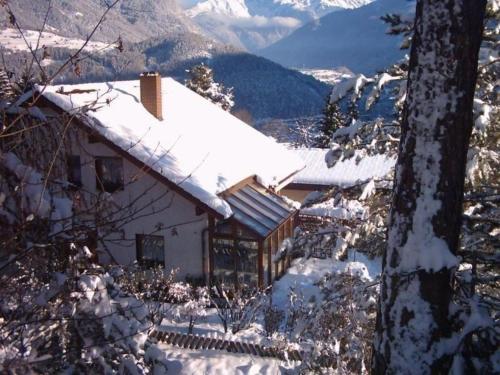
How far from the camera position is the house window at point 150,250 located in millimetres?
15781

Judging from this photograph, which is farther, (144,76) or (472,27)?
Result: (144,76)

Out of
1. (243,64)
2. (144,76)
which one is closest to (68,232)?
(144,76)

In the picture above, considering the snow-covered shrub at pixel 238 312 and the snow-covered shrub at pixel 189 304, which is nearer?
the snow-covered shrub at pixel 238 312

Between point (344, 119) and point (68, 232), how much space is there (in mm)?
38622

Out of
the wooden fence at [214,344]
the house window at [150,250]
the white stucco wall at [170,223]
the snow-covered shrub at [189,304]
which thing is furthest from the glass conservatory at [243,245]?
the wooden fence at [214,344]

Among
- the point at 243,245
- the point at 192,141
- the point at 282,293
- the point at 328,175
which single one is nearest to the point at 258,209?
the point at 243,245

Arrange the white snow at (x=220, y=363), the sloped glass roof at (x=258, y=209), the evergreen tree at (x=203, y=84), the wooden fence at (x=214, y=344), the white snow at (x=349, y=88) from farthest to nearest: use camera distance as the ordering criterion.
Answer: the evergreen tree at (x=203, y=84), the sloped glass roof at (x=258, y=209), the wooden fence at (x=214, y=344), the white snow at (x=220, y=363), the white snow at (x=349, y=88)

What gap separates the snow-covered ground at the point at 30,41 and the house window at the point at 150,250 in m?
12.0

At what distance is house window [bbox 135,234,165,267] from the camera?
15781 mm

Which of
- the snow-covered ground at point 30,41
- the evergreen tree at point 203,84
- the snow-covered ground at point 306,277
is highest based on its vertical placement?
the evergreen tree at point 203,84

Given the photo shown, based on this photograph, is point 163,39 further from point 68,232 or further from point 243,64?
point 68,232

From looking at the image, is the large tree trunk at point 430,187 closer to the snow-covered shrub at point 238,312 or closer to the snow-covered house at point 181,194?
the snow-covered shrub at point 238,312

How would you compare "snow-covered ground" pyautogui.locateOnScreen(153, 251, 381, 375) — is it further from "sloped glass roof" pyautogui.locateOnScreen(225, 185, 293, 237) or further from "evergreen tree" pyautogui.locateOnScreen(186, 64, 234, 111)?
"evergreen tree" pyautogui.locateOnScreen(186, 64, 234, 111)

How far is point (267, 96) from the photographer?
125312mm
